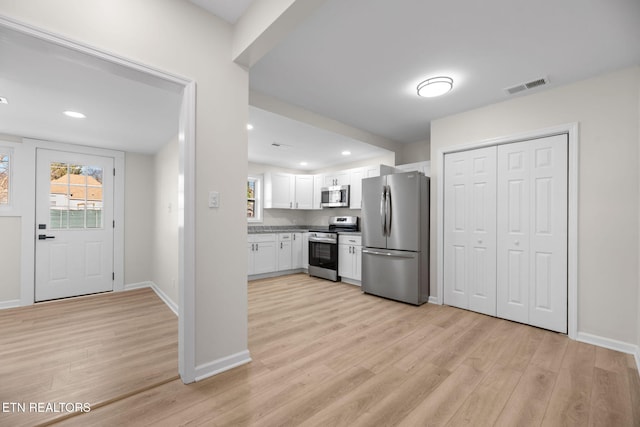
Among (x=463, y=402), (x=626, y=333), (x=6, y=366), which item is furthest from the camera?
(x=626, y=333)

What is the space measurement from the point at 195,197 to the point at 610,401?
297 centimetres

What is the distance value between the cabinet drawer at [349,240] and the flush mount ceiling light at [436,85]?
8.24ft

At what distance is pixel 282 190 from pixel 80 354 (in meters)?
4.07

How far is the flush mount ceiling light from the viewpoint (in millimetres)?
2562

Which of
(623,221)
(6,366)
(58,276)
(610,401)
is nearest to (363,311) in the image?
(610,401)

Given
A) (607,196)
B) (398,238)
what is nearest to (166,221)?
(398,238)

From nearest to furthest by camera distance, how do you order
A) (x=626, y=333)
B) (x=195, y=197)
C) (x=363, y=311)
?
1. (x=195, y=197)
2. (x=626, y=333)
3. (x=363, y=311)

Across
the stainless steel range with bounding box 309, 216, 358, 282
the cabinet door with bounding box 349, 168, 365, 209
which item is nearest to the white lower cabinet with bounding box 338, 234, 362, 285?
the stainless steel range with bounding box 309, 216, 358, 282

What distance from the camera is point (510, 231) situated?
2.99m

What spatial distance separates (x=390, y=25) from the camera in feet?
6.19

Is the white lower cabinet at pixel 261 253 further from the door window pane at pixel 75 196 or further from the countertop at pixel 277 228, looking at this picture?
the door window pane at pixel 75 196

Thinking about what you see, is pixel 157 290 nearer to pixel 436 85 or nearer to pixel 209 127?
pixel 209 127

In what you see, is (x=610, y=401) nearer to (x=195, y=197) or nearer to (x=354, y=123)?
(x=195, y=197)

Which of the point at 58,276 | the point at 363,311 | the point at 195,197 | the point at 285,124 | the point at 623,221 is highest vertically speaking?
the point at 285,124
